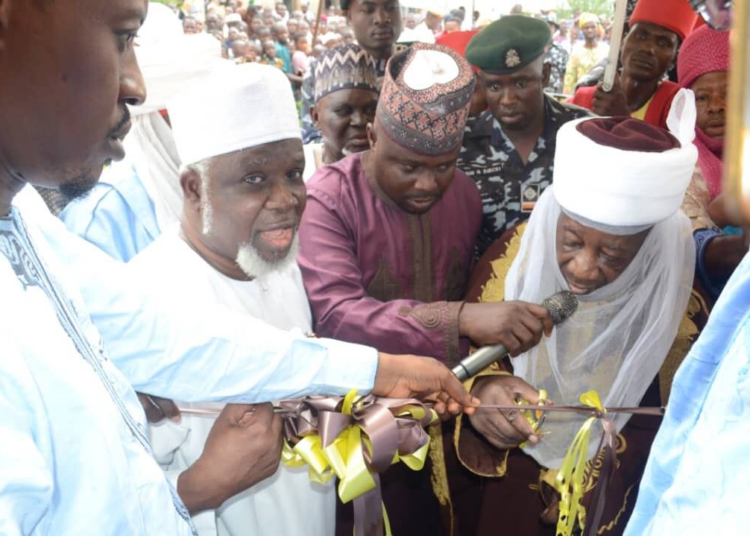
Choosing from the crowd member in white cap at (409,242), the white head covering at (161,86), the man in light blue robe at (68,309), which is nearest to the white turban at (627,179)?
the crowd member in white cap at (409,242)

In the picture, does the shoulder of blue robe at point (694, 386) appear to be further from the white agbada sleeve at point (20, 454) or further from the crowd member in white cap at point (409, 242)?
the crowd member in white cap at point (409, 242)

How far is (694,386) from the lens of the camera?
3.23 ft

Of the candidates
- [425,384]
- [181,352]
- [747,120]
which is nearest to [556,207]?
[425,384]

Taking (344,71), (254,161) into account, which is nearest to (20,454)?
(254,161)

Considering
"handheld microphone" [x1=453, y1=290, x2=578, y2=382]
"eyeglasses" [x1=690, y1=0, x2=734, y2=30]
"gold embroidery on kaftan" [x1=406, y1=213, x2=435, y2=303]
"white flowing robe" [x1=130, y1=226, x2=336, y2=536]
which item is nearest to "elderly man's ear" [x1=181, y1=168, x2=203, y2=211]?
"white flowing robe" [x1=130, y1=226, x2=336, y2=536]

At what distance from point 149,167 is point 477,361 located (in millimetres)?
1986

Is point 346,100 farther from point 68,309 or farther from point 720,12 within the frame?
point 68,309

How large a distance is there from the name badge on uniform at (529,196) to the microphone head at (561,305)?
82cm

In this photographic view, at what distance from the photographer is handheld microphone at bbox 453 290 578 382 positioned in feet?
6.68

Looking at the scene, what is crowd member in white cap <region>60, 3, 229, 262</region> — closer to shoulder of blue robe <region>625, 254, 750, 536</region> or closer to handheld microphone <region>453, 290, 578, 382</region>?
handheld microphone <region>453, 290, 578, 382</region>

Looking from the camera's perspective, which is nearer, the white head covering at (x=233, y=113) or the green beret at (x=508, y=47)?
the white head covering at (x=233, y=113)

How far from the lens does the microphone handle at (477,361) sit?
2.02 meters

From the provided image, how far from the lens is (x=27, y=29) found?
0.91m

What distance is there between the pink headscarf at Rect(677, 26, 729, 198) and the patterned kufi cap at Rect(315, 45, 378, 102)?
1.60 m
